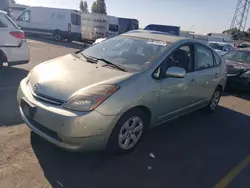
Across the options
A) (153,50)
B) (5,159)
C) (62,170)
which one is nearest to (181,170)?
(62,170)

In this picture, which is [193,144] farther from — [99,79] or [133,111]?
[99,79]

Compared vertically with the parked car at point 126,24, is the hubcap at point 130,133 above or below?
below

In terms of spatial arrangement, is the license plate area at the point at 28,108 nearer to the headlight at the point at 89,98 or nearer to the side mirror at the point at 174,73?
the headlight at the point at 89,98

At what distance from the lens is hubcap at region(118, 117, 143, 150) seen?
3432 mm

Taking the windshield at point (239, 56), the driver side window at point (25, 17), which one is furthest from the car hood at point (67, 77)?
the driver side window at point (25, 17)

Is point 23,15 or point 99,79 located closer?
point 99,79

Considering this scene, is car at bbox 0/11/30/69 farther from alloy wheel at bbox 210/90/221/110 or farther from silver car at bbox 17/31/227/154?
alloy wheel at bbox 210/90/221/110

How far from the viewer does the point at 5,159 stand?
3.21 meters

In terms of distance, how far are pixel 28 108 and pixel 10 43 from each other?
434 centimetres

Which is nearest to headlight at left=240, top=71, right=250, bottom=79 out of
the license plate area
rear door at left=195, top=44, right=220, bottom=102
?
rear door at left=195, top=44, right=220, bottom=102

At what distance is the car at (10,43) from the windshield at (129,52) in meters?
3.25

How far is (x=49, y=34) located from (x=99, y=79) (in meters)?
18.2

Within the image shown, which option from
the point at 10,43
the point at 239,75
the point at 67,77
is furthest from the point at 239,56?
the point at 67,77

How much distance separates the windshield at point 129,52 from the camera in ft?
12.7
